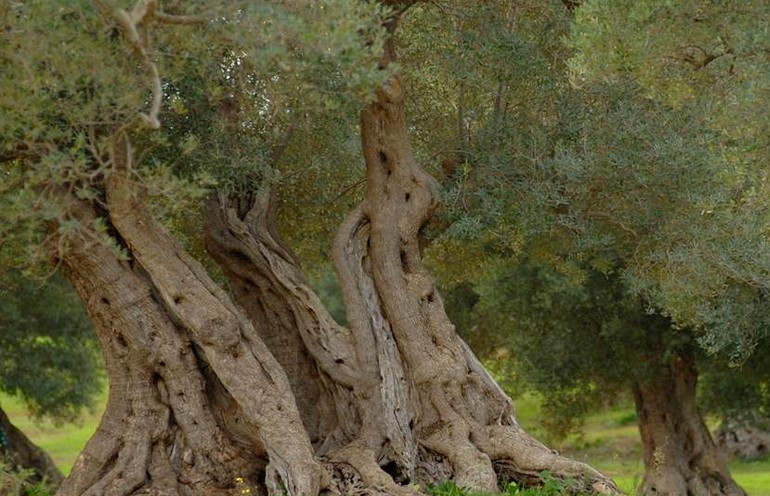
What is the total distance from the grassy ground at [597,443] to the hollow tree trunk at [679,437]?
3.78 m

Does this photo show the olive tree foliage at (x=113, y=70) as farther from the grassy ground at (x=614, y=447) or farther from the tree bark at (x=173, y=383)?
the grassy ground at (x=614, y=447)

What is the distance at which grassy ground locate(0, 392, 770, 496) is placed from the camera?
30.8 meters

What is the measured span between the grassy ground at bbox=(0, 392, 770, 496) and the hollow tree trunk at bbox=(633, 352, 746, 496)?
12.4 ft

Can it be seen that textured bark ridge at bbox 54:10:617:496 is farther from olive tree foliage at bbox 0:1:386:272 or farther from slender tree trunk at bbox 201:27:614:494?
olive tree foliage at bbox 0:1:386:272

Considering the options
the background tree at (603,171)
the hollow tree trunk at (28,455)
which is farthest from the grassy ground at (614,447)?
the background tree at (603,171)

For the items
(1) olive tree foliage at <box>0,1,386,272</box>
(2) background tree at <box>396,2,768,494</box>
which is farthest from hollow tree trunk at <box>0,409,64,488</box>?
(1) olive tree foliage at <box>0,1,386,272</box>

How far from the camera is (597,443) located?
3731cm

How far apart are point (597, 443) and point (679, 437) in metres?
13.7

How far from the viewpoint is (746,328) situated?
55.9 feet

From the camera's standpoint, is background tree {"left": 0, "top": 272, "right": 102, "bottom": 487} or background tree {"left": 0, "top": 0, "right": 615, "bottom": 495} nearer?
background tree {"left": 0, "top": 0, "right": 615, "bottom": 495}

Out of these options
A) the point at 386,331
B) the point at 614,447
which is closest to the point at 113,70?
the point at 386,331

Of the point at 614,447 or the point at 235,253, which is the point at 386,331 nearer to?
the point at 235,253

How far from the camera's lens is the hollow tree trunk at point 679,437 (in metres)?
23.1

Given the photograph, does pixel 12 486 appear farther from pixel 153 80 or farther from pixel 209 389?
pixel 153 80
